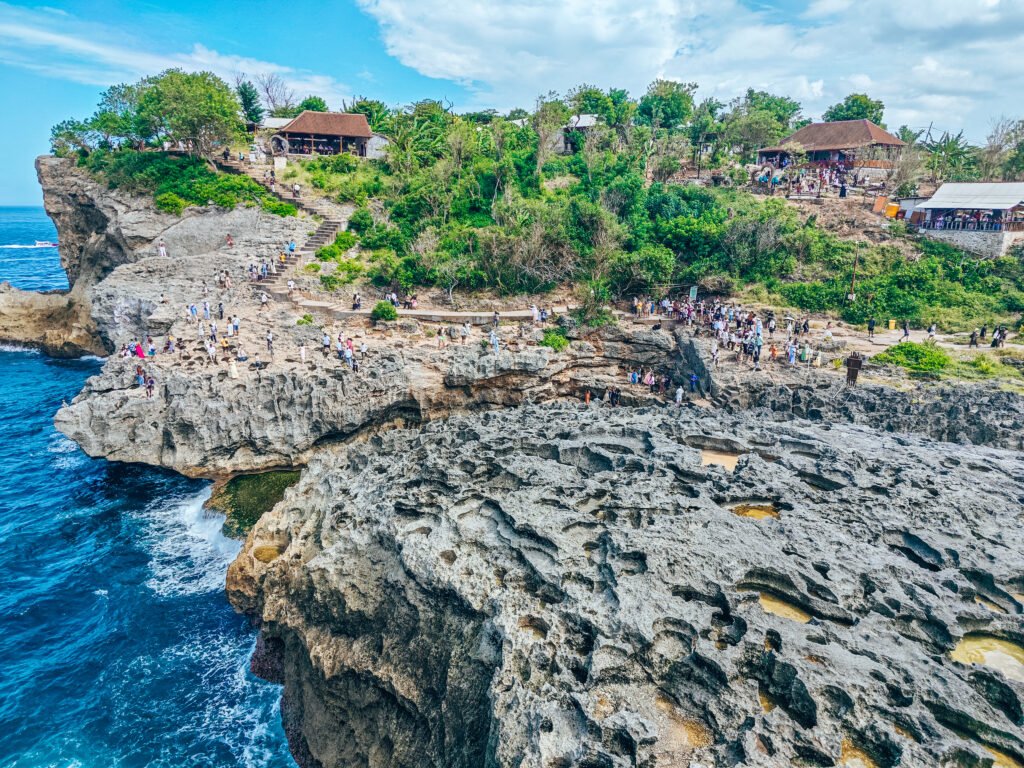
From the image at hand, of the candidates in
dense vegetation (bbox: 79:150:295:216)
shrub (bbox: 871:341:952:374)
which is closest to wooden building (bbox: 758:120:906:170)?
shrub (bbox: 871:341:952:374)

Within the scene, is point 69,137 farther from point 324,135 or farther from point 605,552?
point 605,552

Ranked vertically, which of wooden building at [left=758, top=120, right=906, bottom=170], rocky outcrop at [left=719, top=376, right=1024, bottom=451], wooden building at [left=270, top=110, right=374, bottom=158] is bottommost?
rocky outcrop at [left=719, top=376, right=1024, bottom=451]

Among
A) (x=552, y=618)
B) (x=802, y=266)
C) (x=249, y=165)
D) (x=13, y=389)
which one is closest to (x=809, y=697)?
(x=552, y=618)

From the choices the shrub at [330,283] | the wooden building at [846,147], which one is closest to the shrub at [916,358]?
the wooden building at [846,147]

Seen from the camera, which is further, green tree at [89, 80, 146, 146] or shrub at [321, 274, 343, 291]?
green tree at [89, 80, 146, 146]

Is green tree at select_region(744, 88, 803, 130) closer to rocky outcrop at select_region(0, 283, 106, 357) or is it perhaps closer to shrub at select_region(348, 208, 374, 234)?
shrub at select_region(348, 208, 374, 234)
